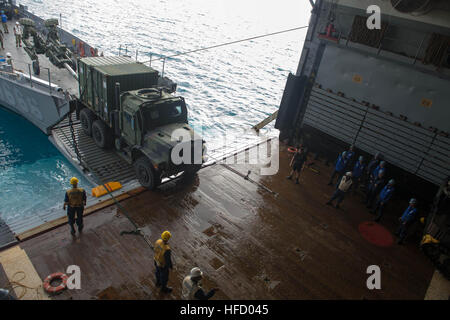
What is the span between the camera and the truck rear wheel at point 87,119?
42.7 feet

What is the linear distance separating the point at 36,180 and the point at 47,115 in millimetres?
3655

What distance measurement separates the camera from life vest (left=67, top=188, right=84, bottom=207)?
24.6 ft

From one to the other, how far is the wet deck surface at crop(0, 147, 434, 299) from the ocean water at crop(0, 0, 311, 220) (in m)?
4.70

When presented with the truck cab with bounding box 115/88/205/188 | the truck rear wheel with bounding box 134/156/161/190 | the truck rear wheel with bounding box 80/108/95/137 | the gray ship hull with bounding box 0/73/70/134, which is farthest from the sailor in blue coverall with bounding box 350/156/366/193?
the gray ship hull with bounding box 0/73/70/134

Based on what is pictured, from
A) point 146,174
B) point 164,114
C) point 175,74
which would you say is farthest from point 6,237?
point 175,74

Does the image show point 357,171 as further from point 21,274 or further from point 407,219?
point 21,274

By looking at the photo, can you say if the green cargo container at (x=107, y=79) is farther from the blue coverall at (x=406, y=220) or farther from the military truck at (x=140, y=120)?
the blue coverall at (x=406, y=220)

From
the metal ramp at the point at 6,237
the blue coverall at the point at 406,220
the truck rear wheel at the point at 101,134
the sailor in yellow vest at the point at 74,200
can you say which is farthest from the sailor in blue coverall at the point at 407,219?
the truck rear wheel at the point at 101,134

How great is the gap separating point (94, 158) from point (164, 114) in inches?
156

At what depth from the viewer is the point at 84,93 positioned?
1271cm

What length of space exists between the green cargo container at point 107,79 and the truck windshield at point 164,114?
207 cm

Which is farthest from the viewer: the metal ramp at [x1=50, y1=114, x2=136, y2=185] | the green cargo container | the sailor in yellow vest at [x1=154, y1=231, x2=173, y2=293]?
the metal ramp at [x1=50, y1=114, x2=136, y2=185]

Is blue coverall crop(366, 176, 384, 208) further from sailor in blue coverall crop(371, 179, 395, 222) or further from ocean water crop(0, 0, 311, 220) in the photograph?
ocean water crop(0, 0, 311, 220)

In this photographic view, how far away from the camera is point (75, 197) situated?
24.7 feet
